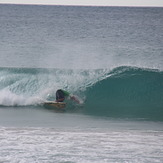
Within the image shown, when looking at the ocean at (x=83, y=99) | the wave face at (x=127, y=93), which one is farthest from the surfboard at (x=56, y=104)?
the wave face at (x=127, y=93)

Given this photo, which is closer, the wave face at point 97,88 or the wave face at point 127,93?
the wave face at point 127,93

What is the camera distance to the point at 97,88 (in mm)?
24141

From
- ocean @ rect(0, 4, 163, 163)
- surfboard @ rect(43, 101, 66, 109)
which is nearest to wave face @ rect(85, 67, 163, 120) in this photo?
ocean @ rect(0, 4, 163, 163)

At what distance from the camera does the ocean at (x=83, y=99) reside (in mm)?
13188

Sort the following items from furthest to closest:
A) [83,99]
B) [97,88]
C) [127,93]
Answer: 1. [97,88]
2. [127,93]
3. [83,99]

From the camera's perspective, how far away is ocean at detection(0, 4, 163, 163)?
13188 mm

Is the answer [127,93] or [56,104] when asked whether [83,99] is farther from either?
[56,104]

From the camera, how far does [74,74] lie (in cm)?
2611

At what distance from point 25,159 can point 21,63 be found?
22.4m

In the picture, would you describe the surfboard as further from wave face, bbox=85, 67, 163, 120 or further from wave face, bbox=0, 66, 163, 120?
wave face, bbox=85, 67, 163, 120

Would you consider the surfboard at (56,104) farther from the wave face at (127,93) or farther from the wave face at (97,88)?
the wave face at (127,93)

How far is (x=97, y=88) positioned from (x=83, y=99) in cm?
149

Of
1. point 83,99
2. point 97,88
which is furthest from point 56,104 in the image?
point 97,88

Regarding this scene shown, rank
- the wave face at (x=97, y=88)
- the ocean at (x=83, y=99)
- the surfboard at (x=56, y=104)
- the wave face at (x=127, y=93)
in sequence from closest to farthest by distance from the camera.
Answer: the ocean at (x=83, y=99)
the surfboard at (x=56, y=104)
the wave face at (x=127, y=93)
the wave face at (x=97, y=88)
